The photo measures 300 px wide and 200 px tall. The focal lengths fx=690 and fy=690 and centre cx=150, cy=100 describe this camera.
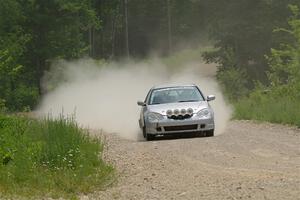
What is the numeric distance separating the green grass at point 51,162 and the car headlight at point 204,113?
4626mm

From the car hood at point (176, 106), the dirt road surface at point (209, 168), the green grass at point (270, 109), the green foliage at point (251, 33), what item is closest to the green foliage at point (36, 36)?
the green foliage at point (251, 33)

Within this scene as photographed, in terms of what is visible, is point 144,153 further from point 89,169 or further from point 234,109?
point 234,109

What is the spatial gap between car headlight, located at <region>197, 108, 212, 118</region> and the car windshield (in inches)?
43.6

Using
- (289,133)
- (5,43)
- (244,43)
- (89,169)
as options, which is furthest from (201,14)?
(89,169)

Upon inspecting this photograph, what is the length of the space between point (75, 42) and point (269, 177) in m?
43.9

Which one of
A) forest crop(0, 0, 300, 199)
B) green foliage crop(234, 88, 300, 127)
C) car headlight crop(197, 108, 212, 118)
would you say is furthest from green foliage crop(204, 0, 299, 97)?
car headlight crop(197, 108, 212, 118)

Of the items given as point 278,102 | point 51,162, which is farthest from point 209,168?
point 278,102

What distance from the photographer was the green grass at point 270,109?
77.4 ft

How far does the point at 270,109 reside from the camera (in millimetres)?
26422

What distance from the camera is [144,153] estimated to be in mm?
15453

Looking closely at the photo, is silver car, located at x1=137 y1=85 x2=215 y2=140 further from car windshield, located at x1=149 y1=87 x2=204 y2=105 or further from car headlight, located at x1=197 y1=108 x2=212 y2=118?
car windshield, located at x1=149 y1=87 x2=204 y2=105

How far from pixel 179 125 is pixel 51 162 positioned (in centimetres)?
690

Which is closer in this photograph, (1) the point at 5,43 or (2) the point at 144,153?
(2) the point at 144,153

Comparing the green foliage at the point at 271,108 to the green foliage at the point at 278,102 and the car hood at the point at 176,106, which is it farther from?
the car hood at the point at 176,106
